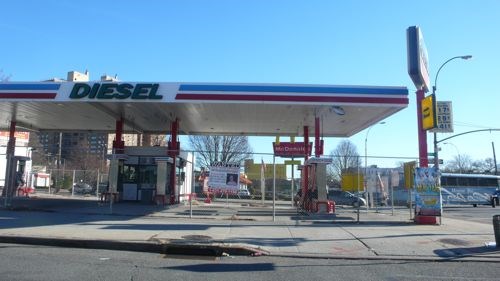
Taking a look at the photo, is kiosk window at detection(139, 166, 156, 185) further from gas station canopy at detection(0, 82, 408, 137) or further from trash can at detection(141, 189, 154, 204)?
gas station canopy at detection(0, 82, 408, 137)

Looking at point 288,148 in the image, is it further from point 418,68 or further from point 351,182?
point 418,68

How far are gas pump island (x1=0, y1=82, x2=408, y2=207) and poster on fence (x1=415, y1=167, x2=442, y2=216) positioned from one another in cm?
415

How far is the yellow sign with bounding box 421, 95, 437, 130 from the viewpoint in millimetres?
19875

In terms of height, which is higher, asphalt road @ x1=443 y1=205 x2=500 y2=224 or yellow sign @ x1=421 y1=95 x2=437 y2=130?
yellow sign @ x1=421 y1=95 x2=437 y2=130

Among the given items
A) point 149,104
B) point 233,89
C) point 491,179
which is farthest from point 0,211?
point 491,179

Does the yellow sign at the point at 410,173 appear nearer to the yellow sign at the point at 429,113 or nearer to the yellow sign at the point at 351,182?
the yellow sign at the point at 351,182

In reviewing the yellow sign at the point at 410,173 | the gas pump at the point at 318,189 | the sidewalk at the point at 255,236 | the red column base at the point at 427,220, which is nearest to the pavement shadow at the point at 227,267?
the sidewalk at the point at 255,236

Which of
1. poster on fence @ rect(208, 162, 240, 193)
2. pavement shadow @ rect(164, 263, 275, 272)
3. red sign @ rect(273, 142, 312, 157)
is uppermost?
red sign @ rect(273, 142, 312, 157)

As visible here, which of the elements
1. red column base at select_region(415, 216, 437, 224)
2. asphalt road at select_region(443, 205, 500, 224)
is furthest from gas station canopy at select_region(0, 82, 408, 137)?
asphalt road at select_region(443, 205, 500, 224)

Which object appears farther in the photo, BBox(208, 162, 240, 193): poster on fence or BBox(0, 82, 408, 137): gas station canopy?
BBox(0, 82, 408, 137): gas station canopy

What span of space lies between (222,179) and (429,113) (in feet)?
29.3

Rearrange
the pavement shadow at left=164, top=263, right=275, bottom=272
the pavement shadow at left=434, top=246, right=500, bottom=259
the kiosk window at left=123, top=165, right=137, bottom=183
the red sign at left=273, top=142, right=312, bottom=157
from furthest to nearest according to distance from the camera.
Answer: the red sign at left=273, top=142, right=312, bottom=157, the kiosk window at left=123, top=165, right=137, bottom=183, the pavement shadow at left=434, top=246, right=500, bottom=259, the pavement shadow at left=164, top=263, right=275, bottom=272

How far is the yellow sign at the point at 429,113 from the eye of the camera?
19.9m

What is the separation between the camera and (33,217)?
1920 centimetres
